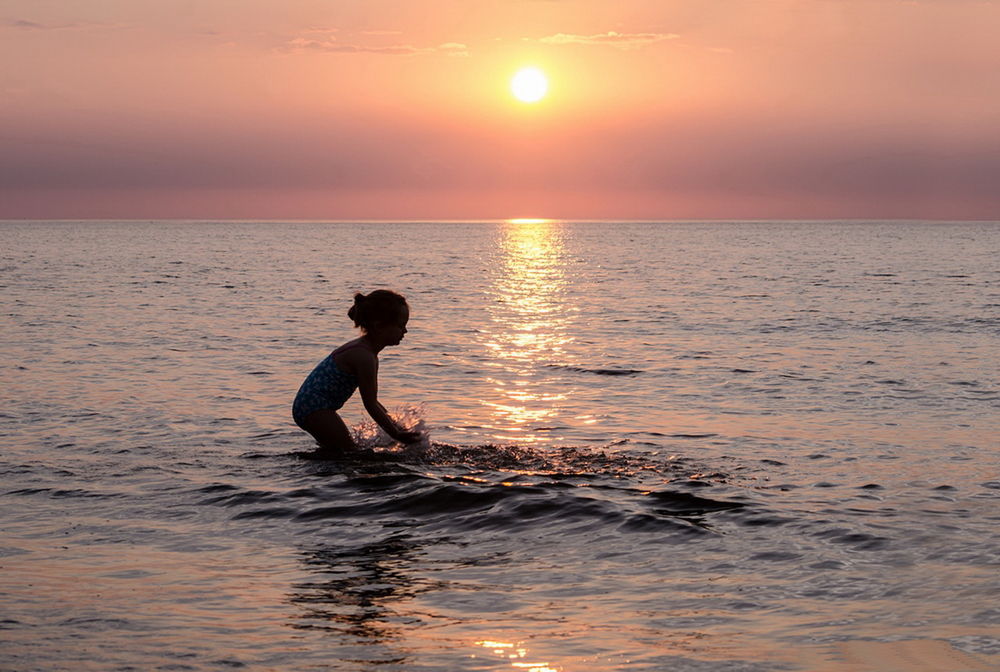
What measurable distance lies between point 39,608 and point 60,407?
32.3 ft

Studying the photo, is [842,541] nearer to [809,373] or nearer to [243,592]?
[243,592]

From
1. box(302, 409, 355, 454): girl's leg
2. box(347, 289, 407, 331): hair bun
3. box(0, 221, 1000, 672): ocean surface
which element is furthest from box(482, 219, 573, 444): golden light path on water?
box(347, 289, 407, 331): hair bun

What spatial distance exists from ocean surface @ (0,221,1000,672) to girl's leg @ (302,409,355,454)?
29 centimetres

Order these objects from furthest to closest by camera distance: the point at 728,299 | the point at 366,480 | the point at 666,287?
the point at 666,287
the point at 728,299
the point at 366,480

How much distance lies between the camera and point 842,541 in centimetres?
881

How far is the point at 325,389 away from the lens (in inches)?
476

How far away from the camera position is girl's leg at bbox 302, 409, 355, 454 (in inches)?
481

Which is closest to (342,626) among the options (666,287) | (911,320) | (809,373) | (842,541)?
(842,541)

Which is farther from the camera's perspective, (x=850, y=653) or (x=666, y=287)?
(x=666, y=287)

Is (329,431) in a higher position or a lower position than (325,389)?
lower

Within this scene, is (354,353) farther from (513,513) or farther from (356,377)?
(513,513)

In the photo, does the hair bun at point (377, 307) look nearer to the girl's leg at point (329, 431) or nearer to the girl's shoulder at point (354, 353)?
the girl's shoulder at point (354, 353)

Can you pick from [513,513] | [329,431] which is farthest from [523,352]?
[513,513]

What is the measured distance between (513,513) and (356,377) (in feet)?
9.96
